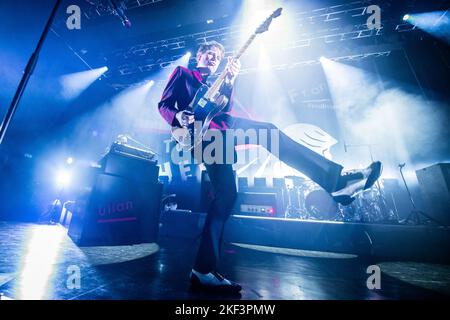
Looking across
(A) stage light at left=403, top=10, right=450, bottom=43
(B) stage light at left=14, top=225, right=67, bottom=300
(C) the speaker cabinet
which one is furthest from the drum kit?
(B) stage light at left=14, top=225, right=67, bottom=300

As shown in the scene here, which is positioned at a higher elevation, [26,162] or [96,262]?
[26,162]

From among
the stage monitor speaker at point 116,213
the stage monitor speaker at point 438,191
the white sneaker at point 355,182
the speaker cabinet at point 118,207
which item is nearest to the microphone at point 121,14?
the speaker cabinet at point 118,207

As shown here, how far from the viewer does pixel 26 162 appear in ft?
20.9

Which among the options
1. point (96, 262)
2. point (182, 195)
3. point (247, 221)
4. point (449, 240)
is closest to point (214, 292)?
point (96, 262)

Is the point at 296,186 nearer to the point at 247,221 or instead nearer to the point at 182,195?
the point at 247,221

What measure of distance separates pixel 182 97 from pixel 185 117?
10.0 inches

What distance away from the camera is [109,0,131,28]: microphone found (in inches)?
211

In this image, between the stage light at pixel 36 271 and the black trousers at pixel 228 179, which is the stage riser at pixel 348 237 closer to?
the black trousers at pixel 228 179

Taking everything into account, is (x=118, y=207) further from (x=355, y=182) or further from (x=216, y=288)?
(x=355, y=182)

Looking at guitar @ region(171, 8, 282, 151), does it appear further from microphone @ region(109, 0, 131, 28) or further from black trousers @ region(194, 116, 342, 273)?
microphone @ region(109, 0, 131, 28)

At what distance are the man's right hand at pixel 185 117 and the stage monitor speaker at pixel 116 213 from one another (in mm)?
2190

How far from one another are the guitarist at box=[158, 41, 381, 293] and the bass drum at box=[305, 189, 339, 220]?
4446 millimetres
